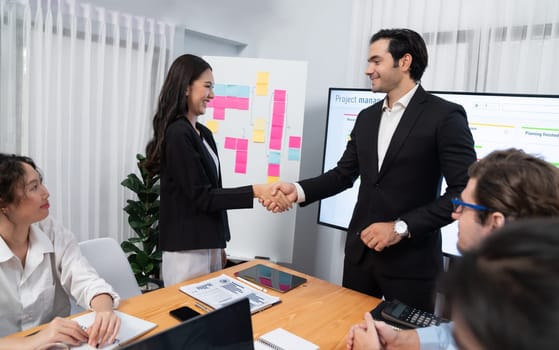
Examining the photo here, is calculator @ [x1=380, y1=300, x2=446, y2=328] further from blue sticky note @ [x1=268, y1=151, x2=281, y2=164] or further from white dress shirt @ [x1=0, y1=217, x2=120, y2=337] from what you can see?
blue sticky note @ [x1=268, y1=151, x2=281, y2=164]

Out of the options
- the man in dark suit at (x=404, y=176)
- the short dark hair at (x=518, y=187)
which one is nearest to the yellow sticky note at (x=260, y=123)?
the man in dark suit at (x=404, y=176)

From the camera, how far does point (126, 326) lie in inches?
50.5

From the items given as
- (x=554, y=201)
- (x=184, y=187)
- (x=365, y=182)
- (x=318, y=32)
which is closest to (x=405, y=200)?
(x=365, y=182)

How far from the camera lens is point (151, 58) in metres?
3.10

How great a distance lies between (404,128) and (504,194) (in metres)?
0.86

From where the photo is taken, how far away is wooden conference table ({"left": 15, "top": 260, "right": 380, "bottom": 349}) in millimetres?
1314

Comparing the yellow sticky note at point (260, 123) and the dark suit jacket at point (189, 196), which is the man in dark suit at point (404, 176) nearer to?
the dark suit jacket at point (189, 196)

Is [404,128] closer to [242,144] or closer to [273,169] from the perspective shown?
[273,169]

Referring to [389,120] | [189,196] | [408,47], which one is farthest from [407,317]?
[408,47]

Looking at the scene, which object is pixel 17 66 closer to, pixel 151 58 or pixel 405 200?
pixel 151 58

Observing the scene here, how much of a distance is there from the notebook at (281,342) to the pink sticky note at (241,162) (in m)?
2.00

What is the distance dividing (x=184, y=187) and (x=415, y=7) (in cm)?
216

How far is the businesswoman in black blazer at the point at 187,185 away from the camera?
183cm

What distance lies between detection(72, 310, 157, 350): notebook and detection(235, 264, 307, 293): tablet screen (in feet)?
1.76
